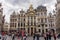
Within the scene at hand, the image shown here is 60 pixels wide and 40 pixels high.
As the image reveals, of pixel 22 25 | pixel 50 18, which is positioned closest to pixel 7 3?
pixel 22 25

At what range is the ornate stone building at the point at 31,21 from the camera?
439 inches

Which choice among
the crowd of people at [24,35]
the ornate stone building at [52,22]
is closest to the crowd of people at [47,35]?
the crowd of people at [24,35]

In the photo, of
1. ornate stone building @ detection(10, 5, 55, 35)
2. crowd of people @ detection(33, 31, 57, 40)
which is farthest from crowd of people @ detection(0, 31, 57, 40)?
ornate stone building @ detection(10, 5, 55, 35)

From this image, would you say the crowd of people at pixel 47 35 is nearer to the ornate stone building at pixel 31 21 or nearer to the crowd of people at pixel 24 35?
the crowd of people at pixel 24 35

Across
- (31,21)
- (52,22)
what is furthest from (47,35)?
(31,21)

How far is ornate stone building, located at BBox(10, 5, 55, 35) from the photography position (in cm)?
1114

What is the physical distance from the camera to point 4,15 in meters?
11.3

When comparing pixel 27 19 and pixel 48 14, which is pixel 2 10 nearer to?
pixel 27 19

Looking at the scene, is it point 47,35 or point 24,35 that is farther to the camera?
point 24,35

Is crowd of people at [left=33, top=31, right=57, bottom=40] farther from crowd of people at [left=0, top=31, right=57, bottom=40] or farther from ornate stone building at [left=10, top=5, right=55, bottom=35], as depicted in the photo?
ornate stone building at [left=10, top=5, right=55, bottom=35]

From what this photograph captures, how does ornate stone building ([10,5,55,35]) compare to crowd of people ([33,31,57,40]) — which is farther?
ornate stone building ([10,5,55,35])

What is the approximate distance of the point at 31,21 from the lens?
11234 mm

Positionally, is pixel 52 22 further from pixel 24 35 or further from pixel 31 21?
Result: pixel 24 35

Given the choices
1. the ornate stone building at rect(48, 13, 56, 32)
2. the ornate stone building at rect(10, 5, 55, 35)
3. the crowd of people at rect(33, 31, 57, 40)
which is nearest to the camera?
the crowd of people at rect(33, 31, 57, 40)
